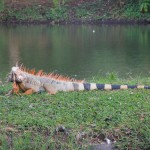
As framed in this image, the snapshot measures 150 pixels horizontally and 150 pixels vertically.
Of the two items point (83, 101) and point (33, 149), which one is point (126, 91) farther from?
point (33, 149)

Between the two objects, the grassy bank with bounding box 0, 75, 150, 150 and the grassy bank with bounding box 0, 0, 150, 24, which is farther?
the grassy bank with bounding box 0, 0, 150, 24

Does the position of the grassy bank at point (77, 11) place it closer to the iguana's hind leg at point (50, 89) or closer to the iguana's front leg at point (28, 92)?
the iguana's hind leg at point (50, 89)

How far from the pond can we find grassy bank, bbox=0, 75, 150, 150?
766 cm

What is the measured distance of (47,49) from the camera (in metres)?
22.4

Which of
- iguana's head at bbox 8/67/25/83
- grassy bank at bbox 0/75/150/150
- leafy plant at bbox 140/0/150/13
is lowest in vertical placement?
leafy plant at bbox 140/0/150/13

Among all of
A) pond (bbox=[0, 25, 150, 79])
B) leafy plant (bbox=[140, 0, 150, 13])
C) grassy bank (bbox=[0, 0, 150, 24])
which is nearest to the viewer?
pond (bbox=[0, 25, 150, 79])

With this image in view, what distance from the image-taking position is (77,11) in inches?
1417

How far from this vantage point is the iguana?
22.1 feet

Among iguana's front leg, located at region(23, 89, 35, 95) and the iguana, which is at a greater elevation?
the iguana

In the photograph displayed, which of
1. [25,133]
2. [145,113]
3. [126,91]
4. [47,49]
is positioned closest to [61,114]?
[25,133]

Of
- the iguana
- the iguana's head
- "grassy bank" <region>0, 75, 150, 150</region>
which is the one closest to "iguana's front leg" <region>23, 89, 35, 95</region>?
the iguana

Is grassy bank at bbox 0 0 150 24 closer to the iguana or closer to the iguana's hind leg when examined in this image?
the iguana

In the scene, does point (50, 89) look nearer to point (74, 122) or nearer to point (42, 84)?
point (42, 84)

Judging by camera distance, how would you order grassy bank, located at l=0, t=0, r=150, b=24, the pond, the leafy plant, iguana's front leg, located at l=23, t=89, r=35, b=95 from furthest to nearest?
grassy bank, located at l=0, t=0, r=150, b=24, the leafy plant, the pond, iguana's front leg, located at l=23, t=89, r=35, b=95
